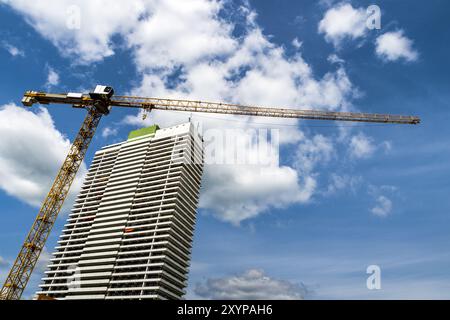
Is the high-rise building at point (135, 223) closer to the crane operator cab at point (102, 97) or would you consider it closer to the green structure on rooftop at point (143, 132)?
the green structure on rooftop at point (143, 132)

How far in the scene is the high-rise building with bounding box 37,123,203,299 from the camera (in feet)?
355

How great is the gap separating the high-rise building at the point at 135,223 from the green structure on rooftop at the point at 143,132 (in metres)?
0.54

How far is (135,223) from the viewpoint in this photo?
408 ft

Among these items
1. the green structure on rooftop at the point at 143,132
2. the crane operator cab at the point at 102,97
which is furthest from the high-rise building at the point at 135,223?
the crane operator cab at the point at 102,97

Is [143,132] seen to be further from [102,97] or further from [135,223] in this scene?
[102,97]

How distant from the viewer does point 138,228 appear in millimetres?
120938

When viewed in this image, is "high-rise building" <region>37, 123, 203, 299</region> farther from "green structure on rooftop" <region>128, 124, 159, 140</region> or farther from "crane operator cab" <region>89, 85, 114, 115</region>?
"crane operator cab" <region>89, 85, 114, 115</region>

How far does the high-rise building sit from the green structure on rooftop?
21.2 inches

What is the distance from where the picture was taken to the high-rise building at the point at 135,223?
108238 mm

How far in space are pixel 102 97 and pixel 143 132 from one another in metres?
86.2

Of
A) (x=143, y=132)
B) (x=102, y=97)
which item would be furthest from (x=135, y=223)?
(x=102, y=97)
